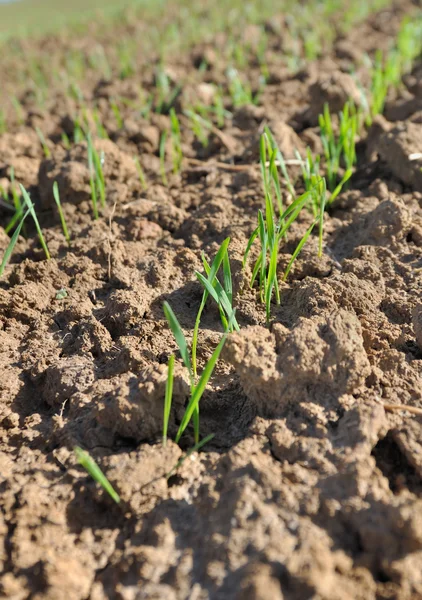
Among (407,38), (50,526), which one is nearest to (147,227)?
(50,526)

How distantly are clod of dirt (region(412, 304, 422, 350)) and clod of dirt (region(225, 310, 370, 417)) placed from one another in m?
0.23

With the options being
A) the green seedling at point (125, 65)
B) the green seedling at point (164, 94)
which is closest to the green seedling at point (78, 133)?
the green seedling at point (164, 94)

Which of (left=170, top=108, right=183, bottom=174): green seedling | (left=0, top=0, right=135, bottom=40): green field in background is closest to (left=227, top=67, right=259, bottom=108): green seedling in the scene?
(left=170, top=108, right=183, bottom=174): green seedling

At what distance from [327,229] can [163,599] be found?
1391 mm

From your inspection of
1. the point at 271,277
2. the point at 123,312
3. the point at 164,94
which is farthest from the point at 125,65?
the point at 271,277

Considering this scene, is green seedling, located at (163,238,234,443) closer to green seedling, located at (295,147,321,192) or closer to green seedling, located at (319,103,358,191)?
green seedling, located at (295,147,321,192)

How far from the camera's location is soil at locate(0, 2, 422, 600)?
102 centimetres

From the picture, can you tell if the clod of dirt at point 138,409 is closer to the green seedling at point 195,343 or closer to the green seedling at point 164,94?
the green seedling at point 195,343

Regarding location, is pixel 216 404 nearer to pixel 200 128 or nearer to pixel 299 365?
pixel 299 365

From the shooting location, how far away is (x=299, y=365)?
1.29 m

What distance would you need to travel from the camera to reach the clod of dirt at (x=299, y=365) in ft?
4.24

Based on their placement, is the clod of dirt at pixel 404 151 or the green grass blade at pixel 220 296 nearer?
the green grass blade at pixel 220 296

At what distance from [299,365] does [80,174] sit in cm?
138

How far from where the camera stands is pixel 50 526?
1122 mm
